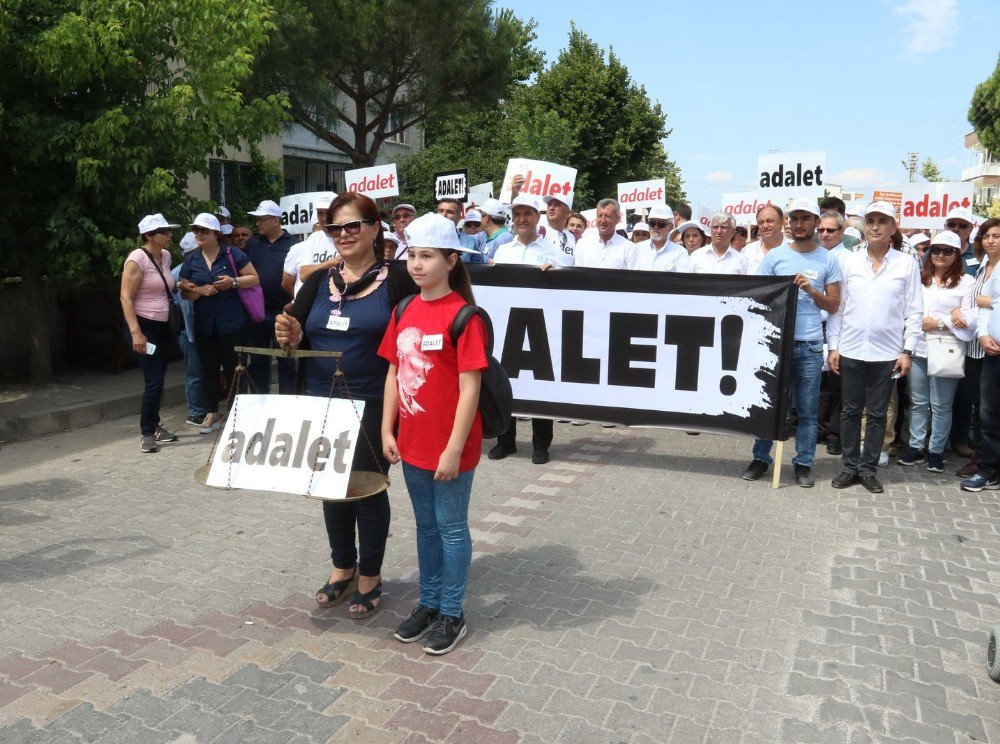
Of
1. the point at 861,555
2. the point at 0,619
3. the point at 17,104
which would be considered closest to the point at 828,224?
the point at 861,555

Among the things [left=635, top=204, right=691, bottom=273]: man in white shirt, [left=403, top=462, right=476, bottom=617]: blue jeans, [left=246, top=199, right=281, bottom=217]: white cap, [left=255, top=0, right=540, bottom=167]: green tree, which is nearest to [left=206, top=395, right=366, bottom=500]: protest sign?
[left=403, top=462, right=476, bottom=617]: blue jeans

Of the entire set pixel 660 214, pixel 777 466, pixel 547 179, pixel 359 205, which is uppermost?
pixel 547 179

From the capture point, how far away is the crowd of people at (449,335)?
12.6 feet

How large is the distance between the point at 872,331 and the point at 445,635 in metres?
4.40

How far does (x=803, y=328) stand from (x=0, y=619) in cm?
571

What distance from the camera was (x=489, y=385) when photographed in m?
3.79

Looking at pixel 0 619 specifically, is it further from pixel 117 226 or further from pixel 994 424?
pixel 994 424

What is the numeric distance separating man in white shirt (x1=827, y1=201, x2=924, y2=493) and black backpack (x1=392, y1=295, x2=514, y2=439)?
13.2 feet

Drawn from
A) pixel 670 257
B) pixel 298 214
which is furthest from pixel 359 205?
pixel 298 214

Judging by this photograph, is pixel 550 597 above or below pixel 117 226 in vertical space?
below

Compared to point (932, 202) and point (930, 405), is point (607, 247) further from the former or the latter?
point (932, 202)

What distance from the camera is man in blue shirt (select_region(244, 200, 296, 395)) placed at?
8.84 m

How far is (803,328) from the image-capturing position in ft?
22.8

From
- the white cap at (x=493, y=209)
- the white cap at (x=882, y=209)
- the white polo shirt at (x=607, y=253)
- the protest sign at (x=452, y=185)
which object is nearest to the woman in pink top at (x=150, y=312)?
the white cap at (x=493, y=209)
